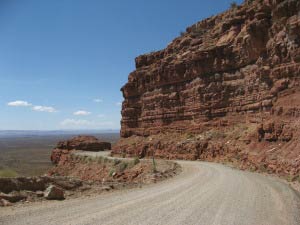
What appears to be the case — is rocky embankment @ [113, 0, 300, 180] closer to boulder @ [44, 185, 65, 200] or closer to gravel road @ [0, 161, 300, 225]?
gravel road @ [0, 161, 300, 225]

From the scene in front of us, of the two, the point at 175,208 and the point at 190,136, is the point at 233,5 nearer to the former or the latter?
the point at 190,136

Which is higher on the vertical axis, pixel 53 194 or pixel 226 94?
pixel 226 94

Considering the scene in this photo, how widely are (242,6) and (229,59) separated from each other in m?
6.77

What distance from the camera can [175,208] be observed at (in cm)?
1138

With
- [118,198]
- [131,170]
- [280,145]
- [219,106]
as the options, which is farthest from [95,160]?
[118,198]

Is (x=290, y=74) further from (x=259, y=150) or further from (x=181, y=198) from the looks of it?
(x=181, y=198)

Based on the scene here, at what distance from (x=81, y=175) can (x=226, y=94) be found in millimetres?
21035

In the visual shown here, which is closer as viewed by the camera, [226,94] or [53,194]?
[53,194]

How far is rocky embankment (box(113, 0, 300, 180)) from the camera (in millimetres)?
25391

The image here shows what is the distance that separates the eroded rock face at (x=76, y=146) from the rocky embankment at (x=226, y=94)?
15.6 m

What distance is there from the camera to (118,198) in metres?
13.1

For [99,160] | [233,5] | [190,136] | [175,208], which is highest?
[233,5]

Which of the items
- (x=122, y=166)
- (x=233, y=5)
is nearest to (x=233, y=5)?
(x=233, y=5)

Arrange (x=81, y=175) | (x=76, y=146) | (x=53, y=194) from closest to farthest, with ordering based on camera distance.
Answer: (x=53, y=194) < (x=81, y=175) < (x=76, y=146)
